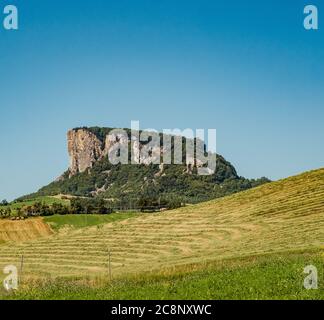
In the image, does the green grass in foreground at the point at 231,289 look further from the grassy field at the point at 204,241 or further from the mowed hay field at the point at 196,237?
the mowed hay field at the point at 196,237

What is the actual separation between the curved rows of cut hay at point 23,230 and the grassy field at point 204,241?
78.4ft

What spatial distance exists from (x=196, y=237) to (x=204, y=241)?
2509mm

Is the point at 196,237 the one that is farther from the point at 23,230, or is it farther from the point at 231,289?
the point at 23,230

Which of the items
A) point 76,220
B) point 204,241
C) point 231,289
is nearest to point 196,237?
point 204,241

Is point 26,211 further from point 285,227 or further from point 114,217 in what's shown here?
point 285,227

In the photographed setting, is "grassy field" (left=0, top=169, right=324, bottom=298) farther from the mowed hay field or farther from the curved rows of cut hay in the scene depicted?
the curved rows of cut hay

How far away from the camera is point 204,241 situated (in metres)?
50.5

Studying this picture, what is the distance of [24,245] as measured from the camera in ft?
203

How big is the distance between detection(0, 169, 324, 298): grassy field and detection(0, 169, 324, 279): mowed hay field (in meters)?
0.09

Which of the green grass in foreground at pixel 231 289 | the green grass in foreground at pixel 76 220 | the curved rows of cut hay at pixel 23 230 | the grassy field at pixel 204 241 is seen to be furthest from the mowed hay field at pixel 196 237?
the green grass in foreground at pixel 76 220

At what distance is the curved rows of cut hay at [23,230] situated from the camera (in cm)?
8750

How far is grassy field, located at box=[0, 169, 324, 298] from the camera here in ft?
110

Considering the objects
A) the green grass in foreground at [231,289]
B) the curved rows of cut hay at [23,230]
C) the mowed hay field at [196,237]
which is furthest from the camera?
the curved rows of cut hay at [23,230]
